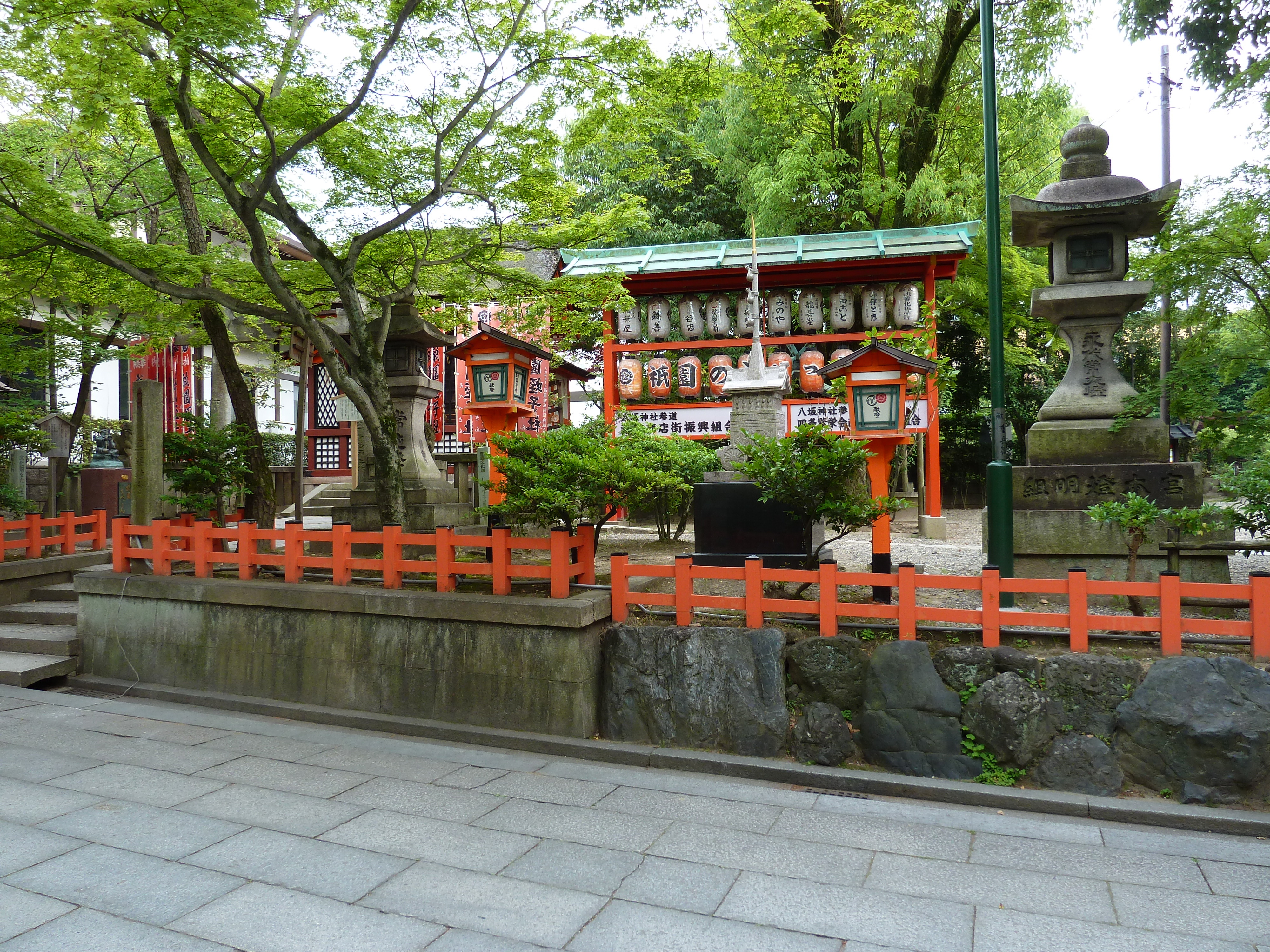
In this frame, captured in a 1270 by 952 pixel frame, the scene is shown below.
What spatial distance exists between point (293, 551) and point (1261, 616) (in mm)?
7661

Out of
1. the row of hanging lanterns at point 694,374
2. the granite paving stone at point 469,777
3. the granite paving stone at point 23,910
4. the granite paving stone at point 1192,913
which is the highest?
the row of hanging lanterns at point 694,374

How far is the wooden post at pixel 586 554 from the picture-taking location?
663 centimetres

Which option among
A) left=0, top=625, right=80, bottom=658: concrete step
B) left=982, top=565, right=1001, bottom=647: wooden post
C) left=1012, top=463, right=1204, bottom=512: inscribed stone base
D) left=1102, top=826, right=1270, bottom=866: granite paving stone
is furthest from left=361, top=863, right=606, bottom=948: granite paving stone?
left=0, top=625, right=80, bottom=658: concrete step

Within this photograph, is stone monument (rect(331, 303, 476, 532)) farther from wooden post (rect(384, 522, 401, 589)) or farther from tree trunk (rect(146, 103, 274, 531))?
wooden post (rect(384, 522, 401, 589))

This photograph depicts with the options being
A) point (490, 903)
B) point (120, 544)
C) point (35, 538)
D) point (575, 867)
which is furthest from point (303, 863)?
point (35, 538)

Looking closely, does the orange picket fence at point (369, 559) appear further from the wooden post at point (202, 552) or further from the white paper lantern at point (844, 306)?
the white paper lantern at point (844, 306)

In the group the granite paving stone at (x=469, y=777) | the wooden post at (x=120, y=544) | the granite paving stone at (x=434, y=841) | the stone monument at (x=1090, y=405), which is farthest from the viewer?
the wooden post at (x=120, y=544)

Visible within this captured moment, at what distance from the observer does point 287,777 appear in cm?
532

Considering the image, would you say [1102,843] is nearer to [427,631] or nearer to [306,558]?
[427,631]

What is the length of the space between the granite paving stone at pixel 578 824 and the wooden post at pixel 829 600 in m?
1.88

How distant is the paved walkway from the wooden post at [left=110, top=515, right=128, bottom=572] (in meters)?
2.67

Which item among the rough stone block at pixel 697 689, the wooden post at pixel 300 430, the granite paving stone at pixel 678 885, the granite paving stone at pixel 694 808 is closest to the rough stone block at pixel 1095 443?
the rough stone block at pixel 697 689

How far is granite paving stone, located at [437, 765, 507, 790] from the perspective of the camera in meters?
5.20

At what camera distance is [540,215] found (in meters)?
8.72
